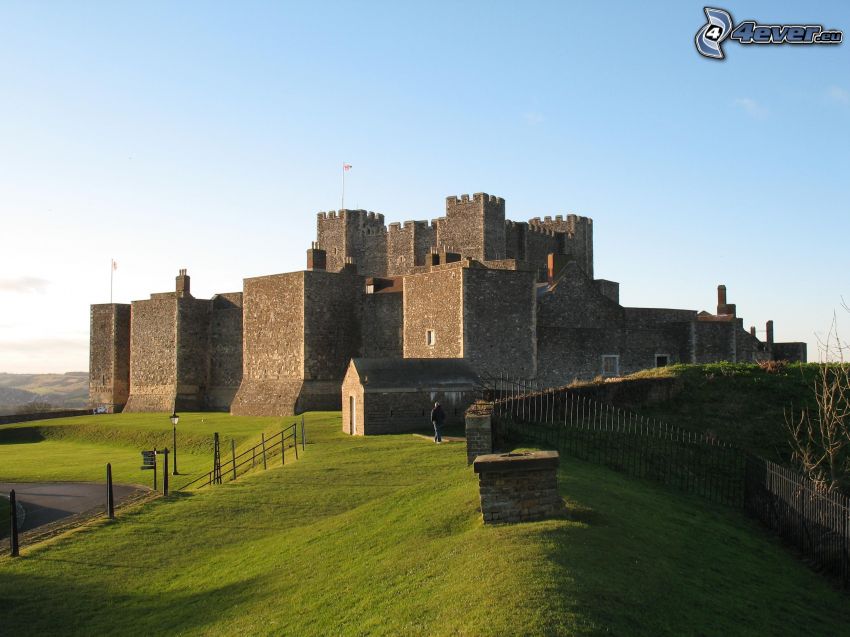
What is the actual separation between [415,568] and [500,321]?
25.4 m

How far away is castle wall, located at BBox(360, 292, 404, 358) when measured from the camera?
43.5 meters

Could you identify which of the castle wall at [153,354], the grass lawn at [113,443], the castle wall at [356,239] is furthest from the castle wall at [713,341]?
the castle wall at [153,354]

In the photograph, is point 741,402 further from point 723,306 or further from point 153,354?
point 153,354

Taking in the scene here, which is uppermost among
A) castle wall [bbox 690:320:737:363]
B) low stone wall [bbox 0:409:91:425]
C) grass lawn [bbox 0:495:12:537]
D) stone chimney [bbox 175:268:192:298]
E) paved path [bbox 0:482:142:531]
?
stone chimney [bbox 175:268:192:298]

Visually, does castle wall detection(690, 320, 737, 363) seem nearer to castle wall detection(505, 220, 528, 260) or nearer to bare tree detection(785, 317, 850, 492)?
bare tree detection(785, 317, 850, 492)

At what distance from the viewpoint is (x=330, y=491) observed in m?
20.1

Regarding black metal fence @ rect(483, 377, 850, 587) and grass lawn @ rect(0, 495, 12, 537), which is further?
grass lawn @ rect(0, 495, 12, 537)

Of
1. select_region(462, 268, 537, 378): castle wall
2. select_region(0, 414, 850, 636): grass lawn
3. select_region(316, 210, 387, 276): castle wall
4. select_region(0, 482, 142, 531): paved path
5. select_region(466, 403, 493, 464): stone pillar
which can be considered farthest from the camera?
select_region(316, 210, 387, 276): castle wall

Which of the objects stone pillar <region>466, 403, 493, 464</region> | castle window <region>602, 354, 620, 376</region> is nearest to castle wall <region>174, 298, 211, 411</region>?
castle window <region>602, 354, 620, 376</region>

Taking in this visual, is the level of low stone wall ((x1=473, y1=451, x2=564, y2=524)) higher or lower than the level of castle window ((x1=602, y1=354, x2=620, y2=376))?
lower

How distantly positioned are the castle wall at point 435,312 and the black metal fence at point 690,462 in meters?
7.75

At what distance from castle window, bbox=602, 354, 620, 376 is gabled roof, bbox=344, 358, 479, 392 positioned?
11170mm

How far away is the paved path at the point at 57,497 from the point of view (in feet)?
77.6

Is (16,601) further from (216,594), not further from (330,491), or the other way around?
(330,491)
